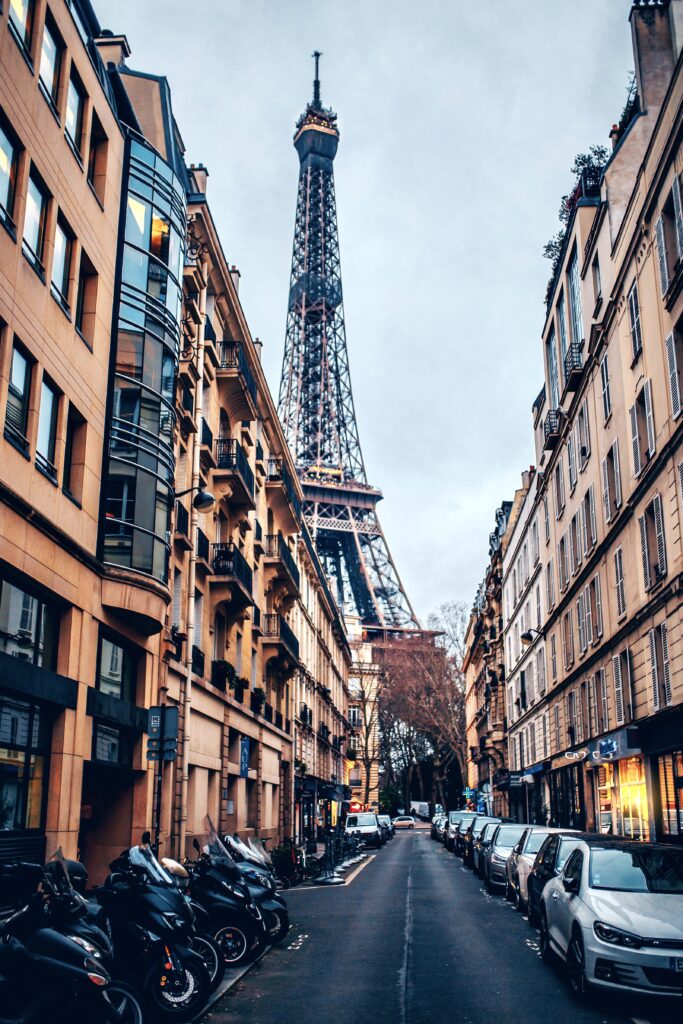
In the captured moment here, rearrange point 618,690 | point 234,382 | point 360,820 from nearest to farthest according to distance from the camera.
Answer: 1. point 618,690
2. point 234,382
3. point 360,820

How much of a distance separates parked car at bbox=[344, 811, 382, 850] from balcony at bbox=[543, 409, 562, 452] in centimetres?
2388

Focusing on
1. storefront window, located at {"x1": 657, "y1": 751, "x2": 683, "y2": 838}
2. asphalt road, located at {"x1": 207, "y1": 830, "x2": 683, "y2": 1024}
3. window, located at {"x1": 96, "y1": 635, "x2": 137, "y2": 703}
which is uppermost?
window, located at {"x1": 96, "y1": 635, "x2": 137, "y2": 703}

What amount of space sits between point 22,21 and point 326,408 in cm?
8638

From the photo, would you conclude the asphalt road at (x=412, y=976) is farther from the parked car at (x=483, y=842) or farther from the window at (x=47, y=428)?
the window at (x=47, y=428)

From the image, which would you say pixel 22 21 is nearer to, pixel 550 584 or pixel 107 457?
pixel 107 457

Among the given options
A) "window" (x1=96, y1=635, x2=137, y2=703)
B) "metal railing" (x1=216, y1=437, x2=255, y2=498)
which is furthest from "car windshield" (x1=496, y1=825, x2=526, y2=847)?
"metal railing" (x1=216, y1=437, x2=255, y2=498)

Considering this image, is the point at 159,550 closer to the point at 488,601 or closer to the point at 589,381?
the point at 589,381

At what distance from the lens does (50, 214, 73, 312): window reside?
16.7 meters

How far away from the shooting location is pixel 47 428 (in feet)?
53.6

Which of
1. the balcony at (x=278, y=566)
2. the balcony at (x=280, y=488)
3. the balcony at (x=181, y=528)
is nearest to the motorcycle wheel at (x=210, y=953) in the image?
the balcony at (x=181, y=528)

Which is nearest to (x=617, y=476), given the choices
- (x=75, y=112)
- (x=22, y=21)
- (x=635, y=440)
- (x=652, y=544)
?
(x=635, y=440)

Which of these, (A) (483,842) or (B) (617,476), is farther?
(A) (483,842)

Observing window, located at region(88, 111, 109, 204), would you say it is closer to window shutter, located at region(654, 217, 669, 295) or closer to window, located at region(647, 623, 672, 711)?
window shutter, located at region(654, 217, 669, 295)

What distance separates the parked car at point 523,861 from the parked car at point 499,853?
2.36m
